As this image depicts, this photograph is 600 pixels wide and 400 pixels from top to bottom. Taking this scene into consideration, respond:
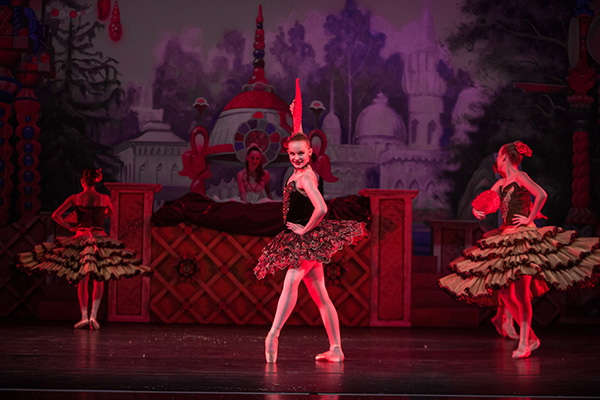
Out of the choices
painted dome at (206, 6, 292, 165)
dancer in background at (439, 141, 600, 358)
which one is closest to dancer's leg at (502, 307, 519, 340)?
dancer in background at (439, 141, 600, 358)

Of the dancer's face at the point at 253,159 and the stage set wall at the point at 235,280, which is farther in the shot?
the dancer's face at the point at 253,159

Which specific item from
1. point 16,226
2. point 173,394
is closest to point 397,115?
point 16,226

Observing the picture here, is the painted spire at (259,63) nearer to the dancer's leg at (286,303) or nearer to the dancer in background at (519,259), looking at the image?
the dancer in background at (519,259)

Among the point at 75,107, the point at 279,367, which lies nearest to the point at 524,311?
the point at 279,367

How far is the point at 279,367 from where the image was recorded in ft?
11.9

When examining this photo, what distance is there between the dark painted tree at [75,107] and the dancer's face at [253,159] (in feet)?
6.56

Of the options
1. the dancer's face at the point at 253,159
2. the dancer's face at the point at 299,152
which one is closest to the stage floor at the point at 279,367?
the dancer's face at the point at 299,152

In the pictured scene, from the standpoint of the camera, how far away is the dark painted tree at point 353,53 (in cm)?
911

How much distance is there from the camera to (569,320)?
24.8 ft

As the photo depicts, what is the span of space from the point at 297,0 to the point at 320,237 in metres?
6.19

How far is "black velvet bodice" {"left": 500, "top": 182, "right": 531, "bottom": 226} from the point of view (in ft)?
14.9

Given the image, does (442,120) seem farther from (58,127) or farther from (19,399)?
(19,399)

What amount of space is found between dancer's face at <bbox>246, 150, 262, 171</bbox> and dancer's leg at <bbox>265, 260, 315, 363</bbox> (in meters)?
4.41

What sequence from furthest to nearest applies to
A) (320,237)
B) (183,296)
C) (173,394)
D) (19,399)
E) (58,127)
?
(58,127) < (183,296) < (320,237) < (173,394) < (19,399)
